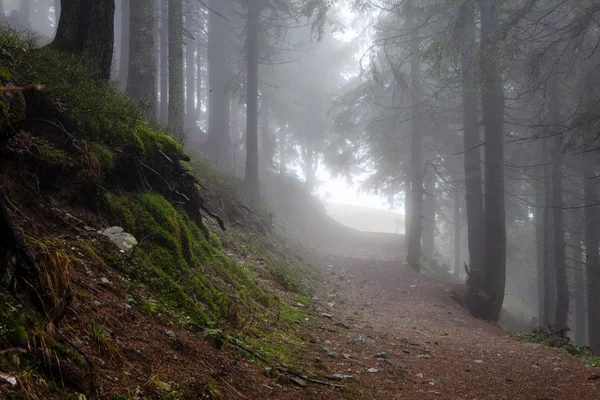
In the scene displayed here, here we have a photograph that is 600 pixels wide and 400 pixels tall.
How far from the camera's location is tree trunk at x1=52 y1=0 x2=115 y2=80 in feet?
18.4

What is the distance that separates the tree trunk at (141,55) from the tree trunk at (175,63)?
117 centimetres

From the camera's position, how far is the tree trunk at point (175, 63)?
451 inches

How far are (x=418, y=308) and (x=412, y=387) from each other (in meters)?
7.08

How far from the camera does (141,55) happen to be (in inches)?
399

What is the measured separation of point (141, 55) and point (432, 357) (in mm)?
9345

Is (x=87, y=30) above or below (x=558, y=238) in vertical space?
above

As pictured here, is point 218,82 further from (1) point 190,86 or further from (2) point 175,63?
(2) point 175,63

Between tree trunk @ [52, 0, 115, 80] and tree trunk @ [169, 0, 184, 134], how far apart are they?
5.60 m

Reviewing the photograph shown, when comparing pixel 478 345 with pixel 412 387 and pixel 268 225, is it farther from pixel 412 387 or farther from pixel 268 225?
→ pixel 268 225

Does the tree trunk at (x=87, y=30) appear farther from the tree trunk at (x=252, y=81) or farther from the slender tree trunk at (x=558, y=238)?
the slender tree trunk at (x=558, y=238)

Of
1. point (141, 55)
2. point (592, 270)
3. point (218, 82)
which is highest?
point (218, 82)

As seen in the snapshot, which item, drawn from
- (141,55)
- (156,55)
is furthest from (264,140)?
(141,55)

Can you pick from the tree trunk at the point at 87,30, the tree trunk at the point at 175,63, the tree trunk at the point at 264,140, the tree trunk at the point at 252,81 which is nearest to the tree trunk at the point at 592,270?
the tree trunk at the point at 252,81

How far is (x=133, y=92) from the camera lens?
33.0 ft
